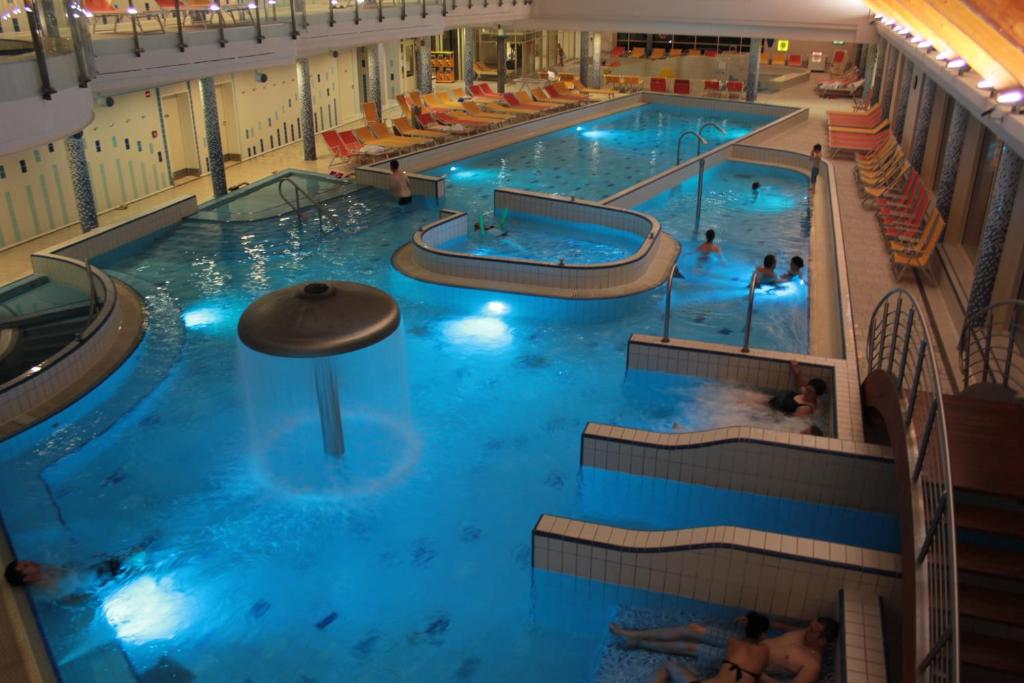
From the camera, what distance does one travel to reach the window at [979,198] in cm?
1002

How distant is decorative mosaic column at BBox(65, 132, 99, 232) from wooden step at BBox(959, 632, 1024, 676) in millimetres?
11260

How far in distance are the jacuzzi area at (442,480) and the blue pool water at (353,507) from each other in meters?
0.02

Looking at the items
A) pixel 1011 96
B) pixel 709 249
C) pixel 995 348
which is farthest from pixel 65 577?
pixel 709 249

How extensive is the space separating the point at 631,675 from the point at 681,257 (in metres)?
7.55

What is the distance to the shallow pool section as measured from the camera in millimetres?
11664

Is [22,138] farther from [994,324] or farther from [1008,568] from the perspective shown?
[994,324]

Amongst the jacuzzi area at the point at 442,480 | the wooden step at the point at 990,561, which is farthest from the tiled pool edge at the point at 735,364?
the wooden step at the point at 990,561

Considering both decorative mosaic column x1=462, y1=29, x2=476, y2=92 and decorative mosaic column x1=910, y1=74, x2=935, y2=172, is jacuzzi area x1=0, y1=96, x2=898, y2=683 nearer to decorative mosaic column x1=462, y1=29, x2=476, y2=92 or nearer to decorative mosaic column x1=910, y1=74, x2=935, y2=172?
decorative mosaic column x1=910, y1=74, x2=935, y2=172

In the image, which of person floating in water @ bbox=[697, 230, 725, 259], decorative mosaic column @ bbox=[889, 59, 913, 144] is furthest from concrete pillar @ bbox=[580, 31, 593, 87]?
person floating in water @ bbox=[697, 230, 725, 259]

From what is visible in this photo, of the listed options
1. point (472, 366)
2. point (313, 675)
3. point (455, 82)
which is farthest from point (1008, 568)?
point (455, 82)

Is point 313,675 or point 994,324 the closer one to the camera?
point 313,675

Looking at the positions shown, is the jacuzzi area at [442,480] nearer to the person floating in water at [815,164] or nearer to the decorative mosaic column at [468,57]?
the person floating in water at [815,164]

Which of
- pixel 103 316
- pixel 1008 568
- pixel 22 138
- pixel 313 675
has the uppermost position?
pixel 22 138

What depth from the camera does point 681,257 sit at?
11.5 meters
